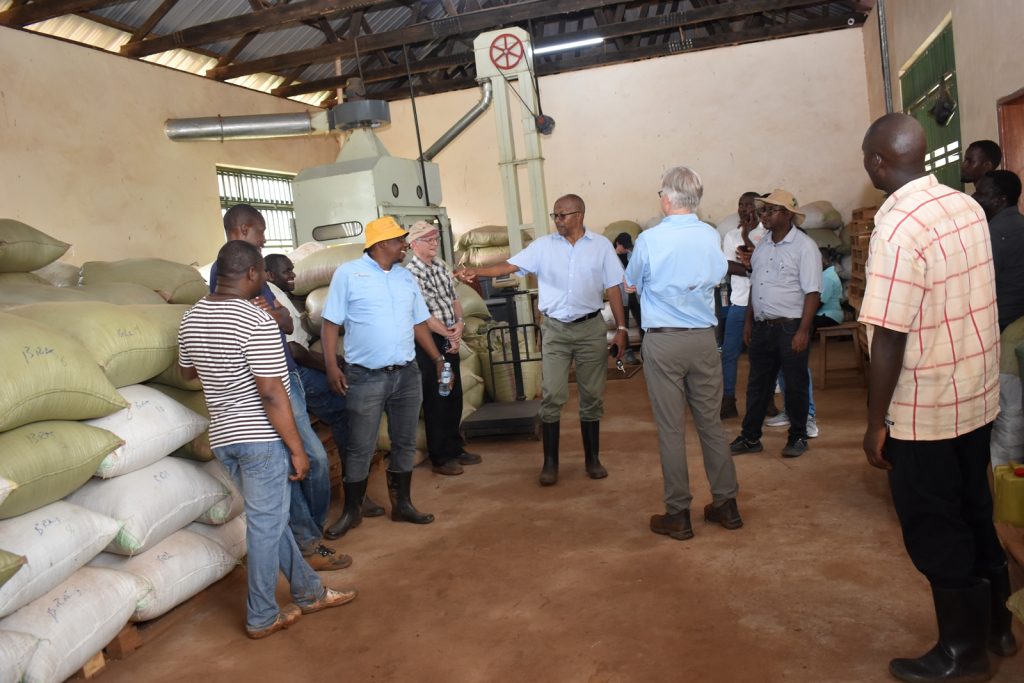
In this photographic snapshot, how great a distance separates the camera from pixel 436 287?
4441 millimetres

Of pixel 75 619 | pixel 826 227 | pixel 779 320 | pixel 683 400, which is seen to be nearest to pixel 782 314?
pixel 779 320

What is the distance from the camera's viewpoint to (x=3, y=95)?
634cm

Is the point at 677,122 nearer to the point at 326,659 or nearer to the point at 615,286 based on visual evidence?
the point at 615,286

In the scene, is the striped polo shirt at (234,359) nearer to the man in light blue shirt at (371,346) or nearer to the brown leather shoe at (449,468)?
the man in light blue shirt at (371,346)

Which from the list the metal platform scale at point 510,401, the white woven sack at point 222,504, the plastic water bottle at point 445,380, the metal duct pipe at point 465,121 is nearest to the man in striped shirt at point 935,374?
the white woven sack at point 222,504

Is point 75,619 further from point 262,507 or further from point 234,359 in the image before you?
point 234,359

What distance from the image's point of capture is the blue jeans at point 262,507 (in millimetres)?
2686

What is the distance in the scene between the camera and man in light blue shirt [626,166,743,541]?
326cm

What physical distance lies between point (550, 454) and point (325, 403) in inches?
46.9

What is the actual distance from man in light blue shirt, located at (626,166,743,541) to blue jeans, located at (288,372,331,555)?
4.58ft

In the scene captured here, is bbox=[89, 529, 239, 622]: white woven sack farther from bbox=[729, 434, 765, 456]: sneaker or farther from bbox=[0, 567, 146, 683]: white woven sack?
bbox=[729, 434, 765, 456]: sneaker

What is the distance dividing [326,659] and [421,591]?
21.1 inches

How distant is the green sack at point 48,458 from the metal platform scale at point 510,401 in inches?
106

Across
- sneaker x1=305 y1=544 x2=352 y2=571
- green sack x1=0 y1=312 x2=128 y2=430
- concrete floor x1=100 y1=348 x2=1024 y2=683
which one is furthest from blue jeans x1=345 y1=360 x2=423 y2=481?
green sack x1=0 y1=312 x2=128 y2=430
